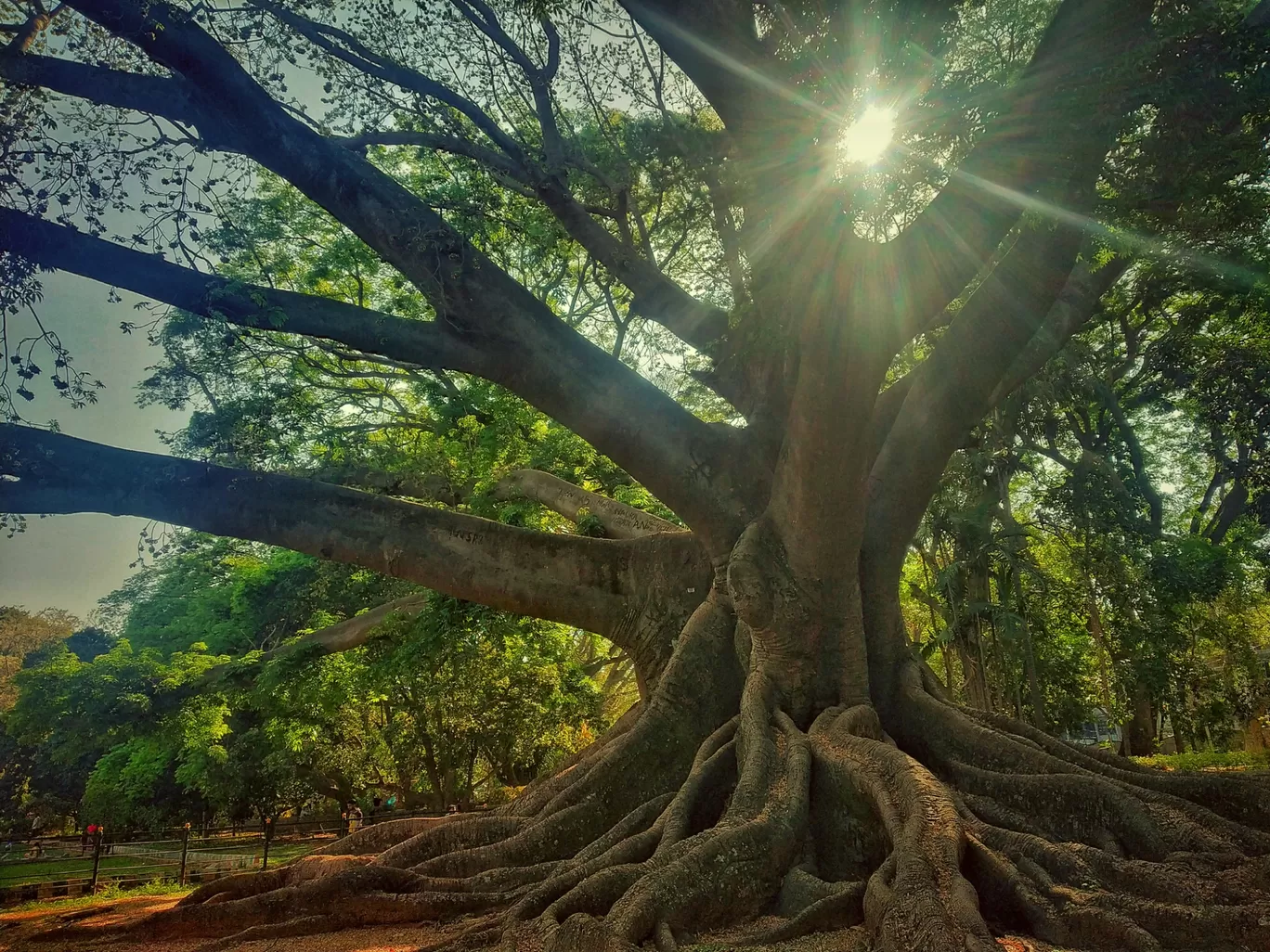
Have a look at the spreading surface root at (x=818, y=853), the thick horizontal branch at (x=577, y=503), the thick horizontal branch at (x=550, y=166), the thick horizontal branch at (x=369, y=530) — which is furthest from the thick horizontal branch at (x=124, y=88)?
the spreading surface root at (x=818, y=853)

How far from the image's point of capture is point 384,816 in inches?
539

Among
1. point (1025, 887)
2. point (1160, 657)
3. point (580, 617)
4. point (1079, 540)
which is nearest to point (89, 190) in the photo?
point (580, 617)

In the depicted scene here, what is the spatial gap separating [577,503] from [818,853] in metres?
5.63

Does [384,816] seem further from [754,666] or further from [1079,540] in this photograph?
[1079,540]

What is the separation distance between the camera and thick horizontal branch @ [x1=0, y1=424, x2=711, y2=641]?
5469mm

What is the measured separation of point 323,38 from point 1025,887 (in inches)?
329

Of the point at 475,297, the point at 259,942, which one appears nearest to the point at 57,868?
the point at 259,942

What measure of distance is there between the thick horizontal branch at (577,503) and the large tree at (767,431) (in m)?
1.09

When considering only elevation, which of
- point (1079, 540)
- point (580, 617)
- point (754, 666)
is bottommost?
point (754, 666)

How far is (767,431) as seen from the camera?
21.2 feet

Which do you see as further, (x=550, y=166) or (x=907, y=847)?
(x=550, y=166)

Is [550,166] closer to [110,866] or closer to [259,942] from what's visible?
[259,942]

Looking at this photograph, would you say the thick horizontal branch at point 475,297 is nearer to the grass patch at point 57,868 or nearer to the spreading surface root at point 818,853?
the spreading surface root at point 818,853

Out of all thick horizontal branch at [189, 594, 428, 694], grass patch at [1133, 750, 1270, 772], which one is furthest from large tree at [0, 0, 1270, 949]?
grass patch at [1133, 750, 1270, 772]
